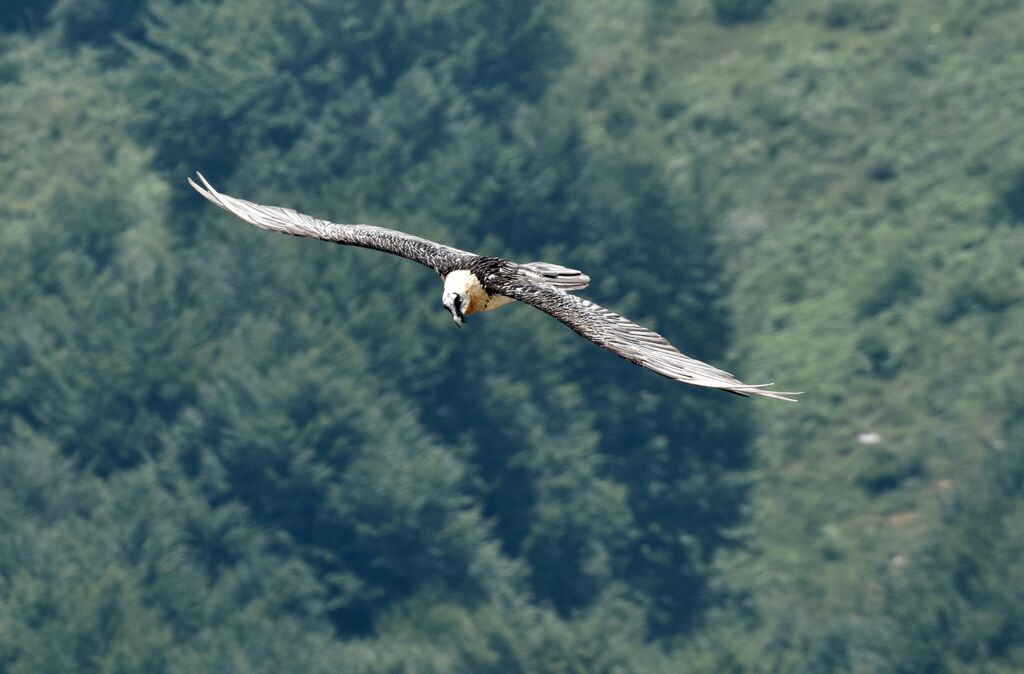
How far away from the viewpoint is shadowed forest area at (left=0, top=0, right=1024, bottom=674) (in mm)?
69438

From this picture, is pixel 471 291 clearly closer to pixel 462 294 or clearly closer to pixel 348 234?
pixel 462 294

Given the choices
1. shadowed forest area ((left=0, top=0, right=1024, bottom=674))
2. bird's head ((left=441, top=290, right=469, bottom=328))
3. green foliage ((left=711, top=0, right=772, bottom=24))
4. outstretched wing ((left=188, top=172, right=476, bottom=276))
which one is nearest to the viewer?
bird's head ((left=441, top=290, right=469, bottom=328))

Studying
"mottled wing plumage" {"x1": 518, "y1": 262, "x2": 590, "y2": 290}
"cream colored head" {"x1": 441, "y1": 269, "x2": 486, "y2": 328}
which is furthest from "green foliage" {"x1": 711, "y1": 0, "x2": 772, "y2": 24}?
"cream colored head" {"x1": 441, "y1": 269, "x2": 486, "y2": 328}

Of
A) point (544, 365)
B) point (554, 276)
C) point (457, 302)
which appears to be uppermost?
point (457, 302)

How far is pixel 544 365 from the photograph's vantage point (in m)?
77.6

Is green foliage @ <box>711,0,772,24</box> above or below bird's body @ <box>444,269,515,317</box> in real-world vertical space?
below

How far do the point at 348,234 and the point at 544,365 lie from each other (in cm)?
5380

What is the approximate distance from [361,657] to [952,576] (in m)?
21.1

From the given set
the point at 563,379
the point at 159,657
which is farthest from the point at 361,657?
the point at 563,379

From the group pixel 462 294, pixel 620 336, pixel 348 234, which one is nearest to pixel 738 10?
pixel 348 234

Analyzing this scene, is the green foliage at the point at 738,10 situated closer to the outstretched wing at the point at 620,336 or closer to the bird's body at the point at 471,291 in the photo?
the bird's body at the point at 471,291

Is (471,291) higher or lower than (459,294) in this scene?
lower

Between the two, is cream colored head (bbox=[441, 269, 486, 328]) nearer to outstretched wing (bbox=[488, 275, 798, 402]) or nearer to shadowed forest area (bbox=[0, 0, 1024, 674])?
outstretched wing (bbox=[488, 275, 798, 402])

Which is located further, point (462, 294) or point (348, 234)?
point (348, 234)
